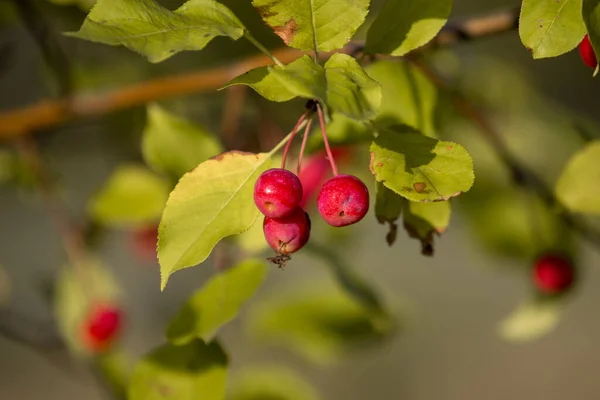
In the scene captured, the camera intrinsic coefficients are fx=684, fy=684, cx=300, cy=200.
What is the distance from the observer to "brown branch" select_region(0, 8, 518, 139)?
723 mm

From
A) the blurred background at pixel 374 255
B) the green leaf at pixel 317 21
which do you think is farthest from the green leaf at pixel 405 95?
the blurred background at pixel 374 255

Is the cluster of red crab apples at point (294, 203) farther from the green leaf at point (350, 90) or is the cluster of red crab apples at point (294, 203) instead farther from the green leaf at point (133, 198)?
the green leaf at point (133, 198)

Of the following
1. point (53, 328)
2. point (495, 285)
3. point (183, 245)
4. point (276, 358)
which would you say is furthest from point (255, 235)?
point (495, 285)

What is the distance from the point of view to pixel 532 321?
0.95 metres

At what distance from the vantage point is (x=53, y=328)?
1604 millimetres

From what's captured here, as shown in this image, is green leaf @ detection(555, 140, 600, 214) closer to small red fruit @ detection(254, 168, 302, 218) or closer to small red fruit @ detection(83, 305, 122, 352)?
small red fruit @ detection(254, 168, 302, 218)

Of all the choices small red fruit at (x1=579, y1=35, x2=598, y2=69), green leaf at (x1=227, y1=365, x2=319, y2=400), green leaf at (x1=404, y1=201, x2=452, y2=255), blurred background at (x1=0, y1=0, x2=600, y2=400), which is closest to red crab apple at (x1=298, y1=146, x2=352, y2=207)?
blurred background at (x1=0, y1=0, x2=600, y2=400)

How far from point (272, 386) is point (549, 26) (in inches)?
35.5

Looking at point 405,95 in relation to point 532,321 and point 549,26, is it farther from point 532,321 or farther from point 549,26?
point 532,321

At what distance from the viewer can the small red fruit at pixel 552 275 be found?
0.94m

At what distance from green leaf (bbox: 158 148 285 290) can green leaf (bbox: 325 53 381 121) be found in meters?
0.08

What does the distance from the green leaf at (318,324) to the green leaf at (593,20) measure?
71 centimetres

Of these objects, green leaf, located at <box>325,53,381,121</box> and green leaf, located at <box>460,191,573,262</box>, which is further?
green leaf, located at <box>460,191,573,262</box>

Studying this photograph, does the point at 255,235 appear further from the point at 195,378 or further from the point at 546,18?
the point at 546,18
